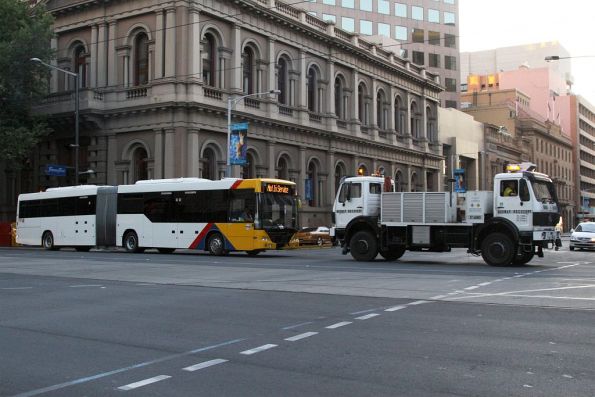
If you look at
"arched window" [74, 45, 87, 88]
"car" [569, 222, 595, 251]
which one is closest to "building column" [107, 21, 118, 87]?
"arched window" [74, 45, 87, 88]

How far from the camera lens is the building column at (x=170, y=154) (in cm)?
3606

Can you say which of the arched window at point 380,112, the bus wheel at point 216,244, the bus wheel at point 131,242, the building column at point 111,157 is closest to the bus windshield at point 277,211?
the bus wheel at point 216,244

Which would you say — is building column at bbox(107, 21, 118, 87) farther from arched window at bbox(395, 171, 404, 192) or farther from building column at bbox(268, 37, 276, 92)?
arched window at bbox(395, 171, 404, 192)

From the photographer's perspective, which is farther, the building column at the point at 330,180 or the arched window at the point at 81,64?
the building column at the point at 330,180

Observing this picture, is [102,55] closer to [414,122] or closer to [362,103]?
[362,103]

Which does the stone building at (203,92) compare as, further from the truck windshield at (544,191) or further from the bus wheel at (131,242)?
the truck windshield at (544,191)

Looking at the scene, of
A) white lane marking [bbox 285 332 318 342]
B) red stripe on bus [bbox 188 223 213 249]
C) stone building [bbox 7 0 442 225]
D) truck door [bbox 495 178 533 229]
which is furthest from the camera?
stone building [bbox 7 0 442 225]

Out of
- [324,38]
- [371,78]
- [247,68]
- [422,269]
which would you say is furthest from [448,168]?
[422,269]

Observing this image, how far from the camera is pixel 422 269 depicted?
63.2 ft

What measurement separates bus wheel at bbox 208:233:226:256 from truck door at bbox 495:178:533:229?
38.8ft

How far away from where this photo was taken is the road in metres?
5.84

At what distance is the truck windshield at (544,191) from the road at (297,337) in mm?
5599

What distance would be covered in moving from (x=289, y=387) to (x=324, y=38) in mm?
43807

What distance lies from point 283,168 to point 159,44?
41.5ft
